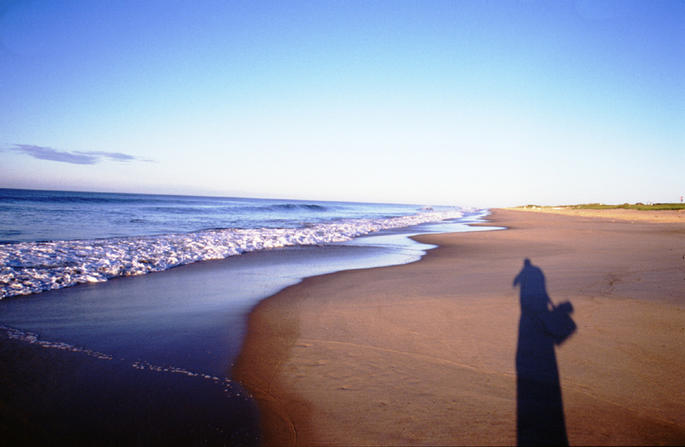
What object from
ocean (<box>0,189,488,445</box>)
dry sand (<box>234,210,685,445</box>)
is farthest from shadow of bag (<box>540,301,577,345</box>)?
ocean (<box>0,189,488,445</box>)

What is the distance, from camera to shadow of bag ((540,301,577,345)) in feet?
13.3

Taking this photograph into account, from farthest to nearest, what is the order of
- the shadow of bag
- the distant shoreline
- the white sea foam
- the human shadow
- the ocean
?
the distant shoreline → the white sea foam → the shadow of bag → the ocean → the human shadow

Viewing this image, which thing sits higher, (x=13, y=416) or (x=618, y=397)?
(x=618, y=397)

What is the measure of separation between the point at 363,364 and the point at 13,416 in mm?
2898

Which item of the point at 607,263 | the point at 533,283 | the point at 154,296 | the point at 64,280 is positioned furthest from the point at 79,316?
the point at 607,263

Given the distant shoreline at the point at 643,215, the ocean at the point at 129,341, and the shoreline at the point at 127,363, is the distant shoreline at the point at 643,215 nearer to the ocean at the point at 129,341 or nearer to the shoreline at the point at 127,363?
the ocean at the point at 129,341

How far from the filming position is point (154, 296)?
19.2ft

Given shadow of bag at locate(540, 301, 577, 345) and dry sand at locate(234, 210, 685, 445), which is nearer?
dry sand at locate(234, 210, 685, 445)

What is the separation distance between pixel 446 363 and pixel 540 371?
0.87 m

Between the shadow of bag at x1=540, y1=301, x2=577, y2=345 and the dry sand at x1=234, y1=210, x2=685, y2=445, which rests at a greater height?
the shadow of bag at x1=540, y1=301, x2=577, y2=345

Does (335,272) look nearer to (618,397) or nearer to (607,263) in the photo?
(618,397)

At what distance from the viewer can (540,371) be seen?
3.21m

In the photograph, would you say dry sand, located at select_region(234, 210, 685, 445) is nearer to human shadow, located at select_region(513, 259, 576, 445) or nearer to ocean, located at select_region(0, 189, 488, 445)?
human shadow, located at select_region(513, 259, 576, 445)

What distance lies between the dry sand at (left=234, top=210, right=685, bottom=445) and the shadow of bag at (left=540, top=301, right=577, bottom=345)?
12 centimetres
